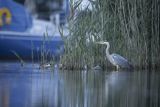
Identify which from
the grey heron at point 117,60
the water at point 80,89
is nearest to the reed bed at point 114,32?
the grey heron at point 117,60

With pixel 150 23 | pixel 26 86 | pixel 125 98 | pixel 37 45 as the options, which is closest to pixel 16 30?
pixel 37 45

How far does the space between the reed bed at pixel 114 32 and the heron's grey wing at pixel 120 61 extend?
1.28ft

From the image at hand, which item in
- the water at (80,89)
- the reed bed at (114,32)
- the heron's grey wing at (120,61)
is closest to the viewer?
the water at (80,89)

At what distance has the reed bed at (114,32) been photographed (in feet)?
58.9

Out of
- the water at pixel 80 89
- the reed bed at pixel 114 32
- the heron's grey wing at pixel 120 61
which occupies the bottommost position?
the water at pixel 80 89

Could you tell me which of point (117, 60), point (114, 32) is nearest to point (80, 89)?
point (117, 60)

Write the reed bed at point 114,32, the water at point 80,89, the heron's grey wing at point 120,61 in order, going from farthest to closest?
the reed bed at point 114,32 → the heron's grey wing at point 120,61 → the water at point 80,89

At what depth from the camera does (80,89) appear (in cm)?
1244

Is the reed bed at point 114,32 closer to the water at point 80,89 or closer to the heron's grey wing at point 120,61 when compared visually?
the heron's grey wing at point 120,61

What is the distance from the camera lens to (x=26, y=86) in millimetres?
13094

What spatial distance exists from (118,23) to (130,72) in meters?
1.90

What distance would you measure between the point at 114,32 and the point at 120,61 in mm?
947

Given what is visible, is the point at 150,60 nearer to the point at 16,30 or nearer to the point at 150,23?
the point at 150,23

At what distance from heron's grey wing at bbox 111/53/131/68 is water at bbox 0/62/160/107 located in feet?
2.72
